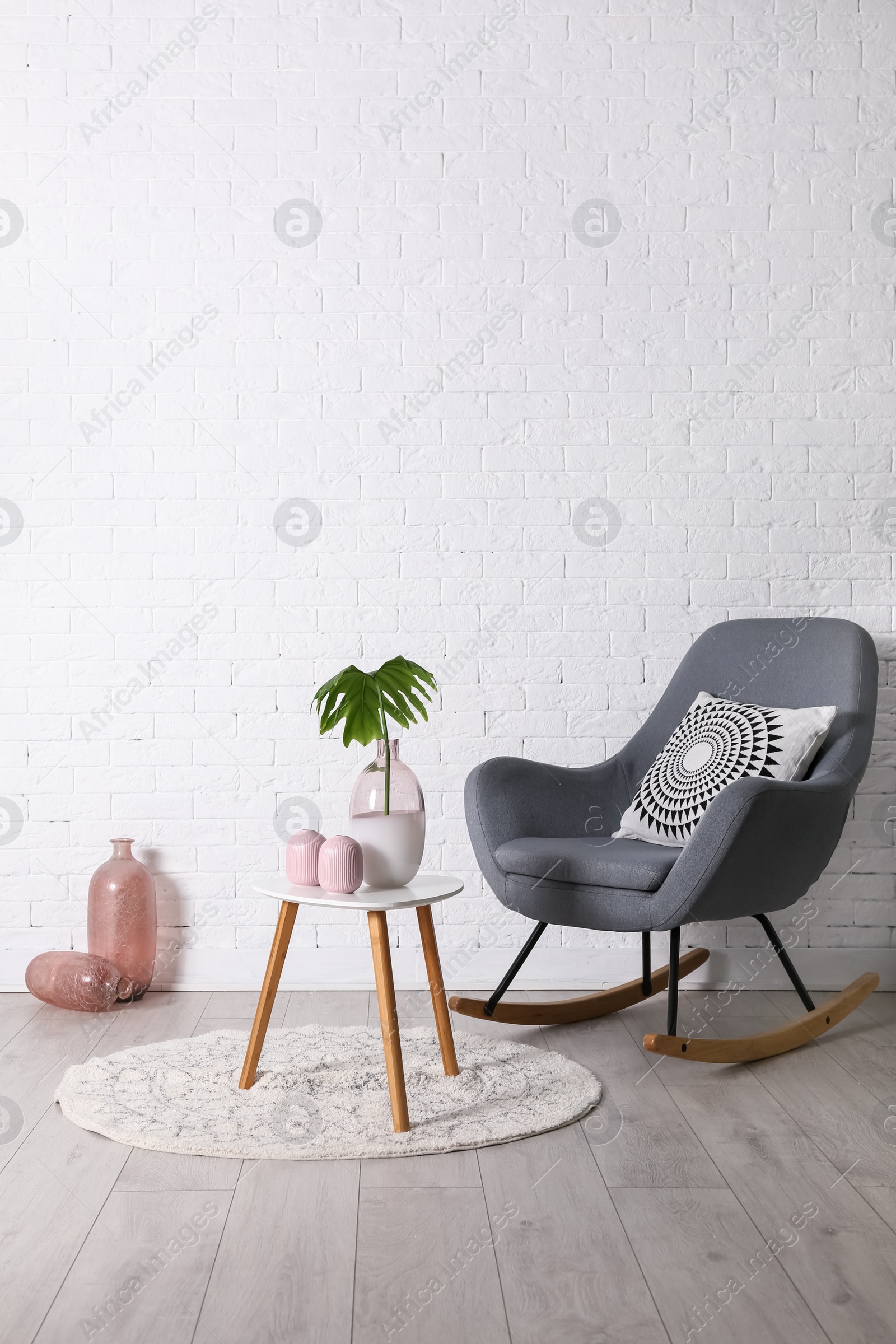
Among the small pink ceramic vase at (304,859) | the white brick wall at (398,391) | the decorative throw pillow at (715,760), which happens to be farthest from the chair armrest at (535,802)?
the small pink ceramic vase at (304,859)

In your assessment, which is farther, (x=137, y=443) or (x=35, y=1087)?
(x=137, y=443)

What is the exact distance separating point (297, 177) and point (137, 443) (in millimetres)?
843

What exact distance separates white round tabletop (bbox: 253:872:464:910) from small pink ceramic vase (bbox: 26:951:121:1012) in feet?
2.59

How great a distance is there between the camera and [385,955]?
204 cm

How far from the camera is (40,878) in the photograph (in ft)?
10.0

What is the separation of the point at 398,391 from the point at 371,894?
1503 mm

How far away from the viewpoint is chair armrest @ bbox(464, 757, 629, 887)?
2.59m

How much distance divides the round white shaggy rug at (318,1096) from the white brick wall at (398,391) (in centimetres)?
58

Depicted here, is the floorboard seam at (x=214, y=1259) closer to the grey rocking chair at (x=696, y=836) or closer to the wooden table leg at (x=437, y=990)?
the wooden table leg at (x=437, y=990)

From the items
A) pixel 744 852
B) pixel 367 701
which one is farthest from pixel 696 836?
pixel 367 701

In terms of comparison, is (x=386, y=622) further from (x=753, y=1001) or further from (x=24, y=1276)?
(x=24, y=1276)

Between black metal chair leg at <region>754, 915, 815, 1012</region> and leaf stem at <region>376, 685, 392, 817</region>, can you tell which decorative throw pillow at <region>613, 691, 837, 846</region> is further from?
leaf stem at <region>376, 685, 392, 817</region>

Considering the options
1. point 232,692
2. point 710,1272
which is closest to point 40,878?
point 232,692

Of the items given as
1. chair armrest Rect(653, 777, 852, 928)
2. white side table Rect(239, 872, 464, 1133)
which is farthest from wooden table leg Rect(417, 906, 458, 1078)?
chair armrest Rect(653, 777, 852, 928)
